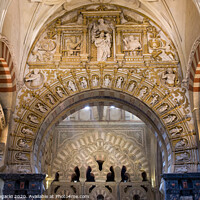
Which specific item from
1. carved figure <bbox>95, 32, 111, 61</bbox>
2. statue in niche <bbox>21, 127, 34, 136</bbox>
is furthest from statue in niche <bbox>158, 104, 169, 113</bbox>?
statue in niche <bbox>21, 127, 34, 136</bbox>

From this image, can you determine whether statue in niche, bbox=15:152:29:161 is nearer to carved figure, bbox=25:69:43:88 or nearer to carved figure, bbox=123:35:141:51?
carved figure, bbox=25:69:43:88

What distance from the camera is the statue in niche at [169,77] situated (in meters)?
8.97

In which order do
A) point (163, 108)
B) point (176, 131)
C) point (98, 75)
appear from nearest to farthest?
point (176, 131)
point (163, 108)
point (98, 75)

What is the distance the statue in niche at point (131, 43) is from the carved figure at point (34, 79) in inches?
115

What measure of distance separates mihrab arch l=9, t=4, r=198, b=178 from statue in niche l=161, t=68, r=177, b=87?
0.03m

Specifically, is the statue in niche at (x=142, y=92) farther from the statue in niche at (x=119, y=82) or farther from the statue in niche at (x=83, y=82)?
the statue in niche at (x=83, y=82)

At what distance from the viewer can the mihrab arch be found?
8383 millimetres

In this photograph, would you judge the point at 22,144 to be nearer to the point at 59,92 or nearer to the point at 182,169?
the point at 59,92

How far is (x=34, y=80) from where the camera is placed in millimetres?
9125

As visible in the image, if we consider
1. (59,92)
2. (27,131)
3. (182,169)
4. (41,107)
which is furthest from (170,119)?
(27,131)

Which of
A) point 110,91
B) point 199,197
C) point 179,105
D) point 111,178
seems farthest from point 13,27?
point 111,178

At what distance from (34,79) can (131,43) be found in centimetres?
333

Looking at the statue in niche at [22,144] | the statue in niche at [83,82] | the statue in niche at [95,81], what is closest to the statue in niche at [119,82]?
the statue in niche at [95,81]

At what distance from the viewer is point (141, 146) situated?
13.6 meters
